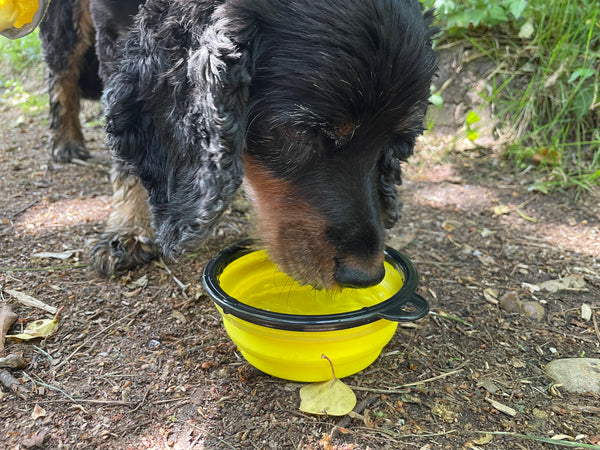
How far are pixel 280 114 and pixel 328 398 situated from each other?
1.18 meters

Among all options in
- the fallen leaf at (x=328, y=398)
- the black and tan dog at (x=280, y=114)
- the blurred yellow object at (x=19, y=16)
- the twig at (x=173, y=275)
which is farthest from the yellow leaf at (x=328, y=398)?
the blurred yellow object at (x=19, y=16)

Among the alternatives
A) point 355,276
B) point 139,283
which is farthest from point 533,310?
point 139,283

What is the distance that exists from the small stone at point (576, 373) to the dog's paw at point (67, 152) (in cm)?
418

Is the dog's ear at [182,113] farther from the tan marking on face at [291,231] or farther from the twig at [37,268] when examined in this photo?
the twig at [37,268]

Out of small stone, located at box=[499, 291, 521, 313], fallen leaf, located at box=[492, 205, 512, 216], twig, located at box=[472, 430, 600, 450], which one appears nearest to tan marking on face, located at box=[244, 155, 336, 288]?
twig, located at box=[472, 430, 600, 450]

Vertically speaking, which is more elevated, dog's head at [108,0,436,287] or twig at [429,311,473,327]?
dog's head at [108,0,436,287]

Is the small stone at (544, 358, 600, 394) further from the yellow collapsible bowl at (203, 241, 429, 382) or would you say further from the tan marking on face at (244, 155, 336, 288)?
the tan marking on face at (244, 155, 336, 288)

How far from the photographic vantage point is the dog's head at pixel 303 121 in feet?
6.75

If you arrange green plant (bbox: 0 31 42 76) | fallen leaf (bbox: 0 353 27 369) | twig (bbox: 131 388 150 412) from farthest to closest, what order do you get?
green plant (bbox: 0 31 42 76) → fallen leaf (bbox: 0 353 27 369) → twig (bbox: 131 388 150 412)

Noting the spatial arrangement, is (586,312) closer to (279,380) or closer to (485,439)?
(485,439)

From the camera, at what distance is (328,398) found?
6.97ft

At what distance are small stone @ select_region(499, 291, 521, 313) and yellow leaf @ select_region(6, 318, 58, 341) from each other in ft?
7.73

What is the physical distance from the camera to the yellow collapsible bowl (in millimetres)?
1995

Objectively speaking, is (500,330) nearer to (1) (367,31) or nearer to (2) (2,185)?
(1) (367,31)
